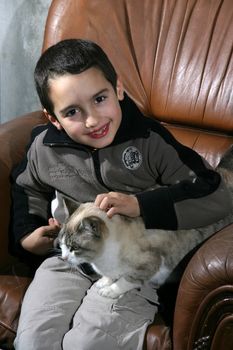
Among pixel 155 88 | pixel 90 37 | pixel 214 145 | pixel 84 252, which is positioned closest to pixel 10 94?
pixel 90 37

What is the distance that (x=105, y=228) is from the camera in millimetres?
1255

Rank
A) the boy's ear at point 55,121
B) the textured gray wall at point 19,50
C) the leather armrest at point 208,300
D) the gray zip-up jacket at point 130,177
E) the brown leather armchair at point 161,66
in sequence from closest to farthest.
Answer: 1. the leather armrest at point 208,300
2. the gray zip-up jacket at point 130,177
3. the boy's ear at point 55,121
4. the brown leather armchair at point 161,66
5. the textured gray wall at point 19,50

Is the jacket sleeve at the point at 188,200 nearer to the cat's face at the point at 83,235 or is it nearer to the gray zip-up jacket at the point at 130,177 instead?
the gray zip-up jacket at the point at 130,177

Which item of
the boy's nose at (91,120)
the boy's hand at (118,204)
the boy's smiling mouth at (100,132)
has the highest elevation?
the boy's nose at (91,120)

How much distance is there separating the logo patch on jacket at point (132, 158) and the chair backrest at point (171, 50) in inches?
14.0

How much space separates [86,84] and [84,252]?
44 cm

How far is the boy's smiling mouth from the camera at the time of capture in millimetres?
1300

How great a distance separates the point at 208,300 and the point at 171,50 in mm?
932

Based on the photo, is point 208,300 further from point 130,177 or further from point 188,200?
point 130,177

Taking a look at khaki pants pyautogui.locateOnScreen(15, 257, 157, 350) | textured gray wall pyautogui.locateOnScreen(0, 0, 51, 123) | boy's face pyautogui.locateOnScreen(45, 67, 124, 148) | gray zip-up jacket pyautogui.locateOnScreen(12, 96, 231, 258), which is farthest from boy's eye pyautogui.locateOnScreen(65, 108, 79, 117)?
textured gray wall pyautogui.locateOnScreen(0, 0, 51, 123)

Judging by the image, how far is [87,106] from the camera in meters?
1.26

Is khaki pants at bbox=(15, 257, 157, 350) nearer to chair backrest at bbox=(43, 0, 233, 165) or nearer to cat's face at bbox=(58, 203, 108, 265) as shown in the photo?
cat's face at bbox=(58, 203, 108, 265)

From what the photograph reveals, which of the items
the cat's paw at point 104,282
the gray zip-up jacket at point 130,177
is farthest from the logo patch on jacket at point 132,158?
the cat's paw at point 104,282

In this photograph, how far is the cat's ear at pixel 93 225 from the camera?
1220 mm
